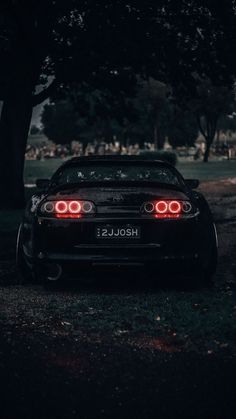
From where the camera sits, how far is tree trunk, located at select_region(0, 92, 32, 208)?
18906mm

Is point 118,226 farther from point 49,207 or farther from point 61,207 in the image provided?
point 49,207

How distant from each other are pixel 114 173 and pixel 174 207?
2.94 feet

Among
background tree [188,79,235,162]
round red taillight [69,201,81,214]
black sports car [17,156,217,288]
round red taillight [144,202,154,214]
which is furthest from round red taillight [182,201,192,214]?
background tree [188,79,235,162]

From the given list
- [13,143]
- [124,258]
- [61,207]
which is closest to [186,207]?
[124,258]

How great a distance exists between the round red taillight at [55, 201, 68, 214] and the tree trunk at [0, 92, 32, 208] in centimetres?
1194

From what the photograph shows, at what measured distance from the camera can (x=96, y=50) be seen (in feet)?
60.3

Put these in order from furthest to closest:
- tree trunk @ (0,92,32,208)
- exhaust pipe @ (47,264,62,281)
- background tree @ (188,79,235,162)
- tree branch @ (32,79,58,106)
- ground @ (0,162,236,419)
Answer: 1. background tree @ (188,79,235,162)
2. tree branch @ (32,79,58,106)
3. tree trunk @ (0,92,32,208)
4. exhaust pipe @ (47,264,62,281)
5. ground @ (0,162,236,419)

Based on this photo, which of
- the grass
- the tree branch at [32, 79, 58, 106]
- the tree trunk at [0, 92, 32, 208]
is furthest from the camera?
the grass

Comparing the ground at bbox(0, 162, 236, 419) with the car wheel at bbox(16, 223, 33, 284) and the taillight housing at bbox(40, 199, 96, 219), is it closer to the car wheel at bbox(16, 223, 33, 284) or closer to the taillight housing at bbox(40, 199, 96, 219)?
the car wheel at bbox(16, 223, 33, 284)

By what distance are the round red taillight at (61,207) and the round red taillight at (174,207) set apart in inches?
39.9

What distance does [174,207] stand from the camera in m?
6.92

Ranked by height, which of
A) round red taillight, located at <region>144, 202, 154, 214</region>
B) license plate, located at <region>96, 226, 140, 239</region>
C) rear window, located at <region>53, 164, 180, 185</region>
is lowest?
license plate, located at <region>96, 226, 140, 239</region>

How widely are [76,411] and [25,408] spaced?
10.9 inches

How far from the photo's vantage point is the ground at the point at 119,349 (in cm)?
391
